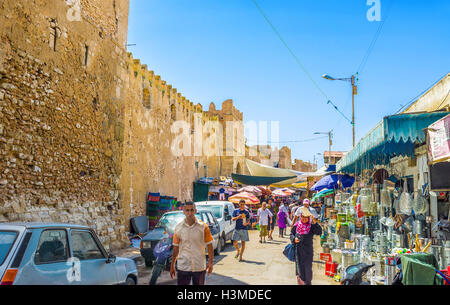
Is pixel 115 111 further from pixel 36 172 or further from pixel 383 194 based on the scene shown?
pixel 383 194

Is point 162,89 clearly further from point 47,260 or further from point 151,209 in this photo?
point 47,260

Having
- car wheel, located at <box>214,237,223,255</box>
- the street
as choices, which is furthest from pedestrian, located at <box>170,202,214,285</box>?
car wheel, located at <box>214,237,223,255</box>

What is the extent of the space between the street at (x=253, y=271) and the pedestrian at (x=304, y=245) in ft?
3.51

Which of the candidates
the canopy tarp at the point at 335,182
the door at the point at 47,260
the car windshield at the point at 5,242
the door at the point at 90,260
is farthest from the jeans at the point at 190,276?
the canopy tarp at the point at 335,182

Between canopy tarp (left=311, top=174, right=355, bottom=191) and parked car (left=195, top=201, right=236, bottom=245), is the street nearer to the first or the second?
parked car (left=195, top=201, right=236, bottom=245)

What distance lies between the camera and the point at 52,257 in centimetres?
405

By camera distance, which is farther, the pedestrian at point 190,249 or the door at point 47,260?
the pedestrian at point 190,249

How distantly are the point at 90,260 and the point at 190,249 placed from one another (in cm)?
128

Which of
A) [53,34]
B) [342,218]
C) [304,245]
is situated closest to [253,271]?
[304,245]

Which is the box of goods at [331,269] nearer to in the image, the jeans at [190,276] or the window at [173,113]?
the jeans at [190,276]

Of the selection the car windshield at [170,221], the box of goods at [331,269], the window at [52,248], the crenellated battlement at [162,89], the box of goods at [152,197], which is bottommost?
the box of goods at [331,269]

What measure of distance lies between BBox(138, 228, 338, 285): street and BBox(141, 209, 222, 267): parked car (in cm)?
33

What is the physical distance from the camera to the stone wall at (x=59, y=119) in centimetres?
816

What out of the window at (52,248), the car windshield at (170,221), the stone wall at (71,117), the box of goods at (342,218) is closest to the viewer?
the window at (52,248)
